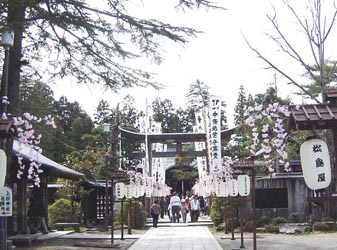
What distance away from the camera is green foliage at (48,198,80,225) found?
2541cm

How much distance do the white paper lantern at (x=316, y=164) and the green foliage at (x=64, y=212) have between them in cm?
1935

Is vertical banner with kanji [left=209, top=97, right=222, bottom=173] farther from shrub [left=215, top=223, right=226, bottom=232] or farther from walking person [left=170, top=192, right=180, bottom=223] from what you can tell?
shrub [left=215, top=223, right=226, bottom=232]

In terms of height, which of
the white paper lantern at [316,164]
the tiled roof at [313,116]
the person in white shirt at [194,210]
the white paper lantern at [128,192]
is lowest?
the person in white shirt at [194,210]

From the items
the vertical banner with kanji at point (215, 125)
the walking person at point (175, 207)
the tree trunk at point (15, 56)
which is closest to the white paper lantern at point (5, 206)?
the tree trunk at point (15, 56)

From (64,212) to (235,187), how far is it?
452 inches

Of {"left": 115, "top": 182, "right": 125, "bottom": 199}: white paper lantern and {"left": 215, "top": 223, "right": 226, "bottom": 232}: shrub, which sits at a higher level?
{"left": 115, "top": 182, "right": 125, "bottom": 199}: white paper lantern

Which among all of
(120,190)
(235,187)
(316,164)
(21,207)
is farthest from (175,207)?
(316,164)

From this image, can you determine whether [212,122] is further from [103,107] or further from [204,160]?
[103,107]

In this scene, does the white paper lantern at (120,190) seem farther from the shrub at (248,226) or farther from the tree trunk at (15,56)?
the tree trunk at (15,56)

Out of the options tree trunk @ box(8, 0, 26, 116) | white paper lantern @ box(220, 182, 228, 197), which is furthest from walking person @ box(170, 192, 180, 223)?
tree trunk @ box(8, 0, 26, 116)

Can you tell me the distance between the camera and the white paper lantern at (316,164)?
775 cm

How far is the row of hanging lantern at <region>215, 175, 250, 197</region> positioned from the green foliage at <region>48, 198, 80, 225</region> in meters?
8.89

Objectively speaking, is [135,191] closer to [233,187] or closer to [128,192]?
[128,192]

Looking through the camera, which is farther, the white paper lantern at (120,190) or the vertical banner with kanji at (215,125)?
the vertical banner with kanji at (215,125)
